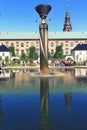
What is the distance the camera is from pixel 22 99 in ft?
44.2

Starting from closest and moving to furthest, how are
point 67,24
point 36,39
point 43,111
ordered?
point 43,111
point 36,39
point 67,24

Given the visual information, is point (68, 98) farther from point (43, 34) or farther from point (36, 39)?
point (36, 39)

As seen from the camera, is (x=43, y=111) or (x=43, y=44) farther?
(x=43, y=44)

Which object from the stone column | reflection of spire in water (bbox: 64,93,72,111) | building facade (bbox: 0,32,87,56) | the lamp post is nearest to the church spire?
building facade (bbox: 0,32,87,56)

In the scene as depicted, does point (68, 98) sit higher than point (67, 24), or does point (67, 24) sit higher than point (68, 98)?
point (67, 24)

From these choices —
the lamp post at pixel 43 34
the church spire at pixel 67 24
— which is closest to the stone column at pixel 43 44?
the lamp post at pixel 43 34

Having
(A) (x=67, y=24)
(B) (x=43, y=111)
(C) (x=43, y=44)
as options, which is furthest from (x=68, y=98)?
(A) (x=67, y=24)

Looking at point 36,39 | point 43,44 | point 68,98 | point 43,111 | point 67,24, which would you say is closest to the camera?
point 43,111

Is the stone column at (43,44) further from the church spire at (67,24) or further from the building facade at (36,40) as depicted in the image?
the church spire at (67,24)

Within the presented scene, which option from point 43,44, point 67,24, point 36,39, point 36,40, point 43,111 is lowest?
point 43,111

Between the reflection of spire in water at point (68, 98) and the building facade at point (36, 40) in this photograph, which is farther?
the building facade at point (36, 40)

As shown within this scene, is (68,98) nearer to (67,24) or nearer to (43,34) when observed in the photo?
(43,34)

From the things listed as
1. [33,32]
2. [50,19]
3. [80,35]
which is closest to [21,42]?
[33,32]

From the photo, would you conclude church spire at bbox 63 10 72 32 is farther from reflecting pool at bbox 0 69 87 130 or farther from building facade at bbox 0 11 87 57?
reflecting pool at bbox 0 69 87 130
